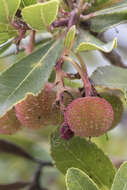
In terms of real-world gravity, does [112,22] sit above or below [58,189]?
above

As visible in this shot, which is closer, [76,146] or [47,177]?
[76,146]

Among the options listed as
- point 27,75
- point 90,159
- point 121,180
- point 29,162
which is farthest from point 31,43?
point 29,162

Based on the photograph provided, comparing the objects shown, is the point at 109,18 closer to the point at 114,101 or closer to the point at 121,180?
the point at 114,101

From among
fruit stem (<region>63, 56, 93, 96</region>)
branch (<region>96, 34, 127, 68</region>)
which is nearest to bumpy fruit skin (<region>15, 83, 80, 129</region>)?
fruit stem (<region>63, 56, 93, 96</region>)

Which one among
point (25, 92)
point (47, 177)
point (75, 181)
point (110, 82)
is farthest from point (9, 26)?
point (47, 177)

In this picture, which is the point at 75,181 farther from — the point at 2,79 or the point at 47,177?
the point at 47,177

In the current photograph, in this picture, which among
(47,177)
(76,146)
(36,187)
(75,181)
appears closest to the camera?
(75,181)

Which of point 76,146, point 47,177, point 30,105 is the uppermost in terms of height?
point 30,105
